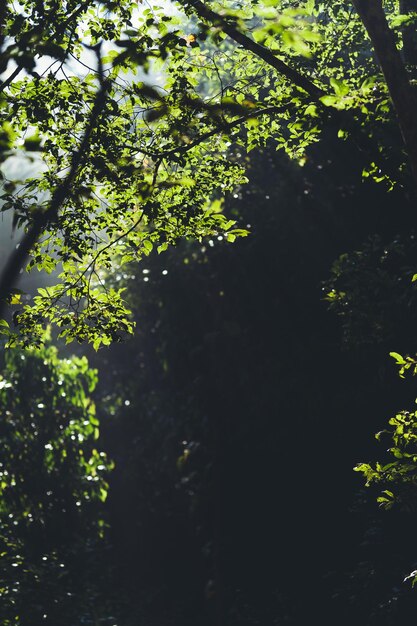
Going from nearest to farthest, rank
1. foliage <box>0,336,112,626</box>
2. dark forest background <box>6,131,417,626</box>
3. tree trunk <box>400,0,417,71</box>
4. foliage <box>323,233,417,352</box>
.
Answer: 1. tree trunk <box>400,0,417,71</box>
2. foliage <box>323,233,417,352</box>
3. dark forest background <box>6,131,417,626</box>
4. foliage <box>0,336,112,626</box>

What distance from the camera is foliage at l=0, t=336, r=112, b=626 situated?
609 inches

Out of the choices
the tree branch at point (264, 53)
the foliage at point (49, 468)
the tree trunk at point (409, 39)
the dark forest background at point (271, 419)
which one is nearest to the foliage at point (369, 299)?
the dark forest background at point (271, 419)

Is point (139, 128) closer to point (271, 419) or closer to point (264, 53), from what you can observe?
point (264, 53)

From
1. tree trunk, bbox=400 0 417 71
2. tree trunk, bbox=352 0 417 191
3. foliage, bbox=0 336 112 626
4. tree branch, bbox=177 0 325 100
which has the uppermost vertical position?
foliage, bbox=0 336 112 626

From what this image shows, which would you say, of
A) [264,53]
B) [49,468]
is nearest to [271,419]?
[49,468]

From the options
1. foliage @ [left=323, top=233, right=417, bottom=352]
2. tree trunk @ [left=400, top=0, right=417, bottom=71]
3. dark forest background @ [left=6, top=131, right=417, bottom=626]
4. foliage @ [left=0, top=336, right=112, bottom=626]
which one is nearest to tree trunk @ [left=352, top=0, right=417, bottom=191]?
tree trunk @ [left=400, top=0, right=417, bottom=71]

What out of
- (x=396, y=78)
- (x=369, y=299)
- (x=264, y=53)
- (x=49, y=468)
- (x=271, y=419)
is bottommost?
(x=396, y=78)

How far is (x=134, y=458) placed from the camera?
17.9 metres

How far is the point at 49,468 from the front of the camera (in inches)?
628

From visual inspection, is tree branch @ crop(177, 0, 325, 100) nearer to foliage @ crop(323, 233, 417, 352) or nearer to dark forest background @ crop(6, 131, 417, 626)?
foliage @ crop(323, 233, 417, 352)

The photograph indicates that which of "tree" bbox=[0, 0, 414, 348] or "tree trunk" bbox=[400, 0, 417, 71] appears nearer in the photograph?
"tree" bbox=[0, 0, 414, 348]

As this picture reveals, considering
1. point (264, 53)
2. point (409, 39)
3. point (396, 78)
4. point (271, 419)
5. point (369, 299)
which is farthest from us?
point (271, 419)

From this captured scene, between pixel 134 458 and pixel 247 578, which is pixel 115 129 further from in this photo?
pixel 134 458

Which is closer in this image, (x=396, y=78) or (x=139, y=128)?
(x=396, y=78)
